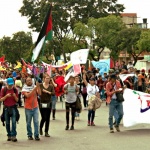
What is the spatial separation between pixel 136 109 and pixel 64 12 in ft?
147

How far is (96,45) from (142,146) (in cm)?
4351

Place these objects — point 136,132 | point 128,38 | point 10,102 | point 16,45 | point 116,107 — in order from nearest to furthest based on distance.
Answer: point 10,102 → point 136,132 → point 116,107 → point 128,38 → point 16,45

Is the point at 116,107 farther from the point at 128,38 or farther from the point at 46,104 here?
the point at 128,38

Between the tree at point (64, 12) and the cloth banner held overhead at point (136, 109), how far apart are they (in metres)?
43.9

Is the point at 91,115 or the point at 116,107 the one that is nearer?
the point at 116,107

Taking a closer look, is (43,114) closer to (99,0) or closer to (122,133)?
(122,133)

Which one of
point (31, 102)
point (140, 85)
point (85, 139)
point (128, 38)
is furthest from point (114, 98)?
point (128, 38)

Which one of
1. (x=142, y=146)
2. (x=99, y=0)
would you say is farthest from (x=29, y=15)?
(x=142, y=146)

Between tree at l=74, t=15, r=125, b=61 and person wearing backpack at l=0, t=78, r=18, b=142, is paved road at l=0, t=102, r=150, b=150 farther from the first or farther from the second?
tree at l=74, t=15, r=125, b=61

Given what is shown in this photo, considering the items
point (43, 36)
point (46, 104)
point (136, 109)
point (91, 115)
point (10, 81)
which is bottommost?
point (91, 115)

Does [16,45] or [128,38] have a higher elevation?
[16,45]

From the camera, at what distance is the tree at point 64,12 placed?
57.3 metres

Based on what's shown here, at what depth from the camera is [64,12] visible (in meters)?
57.4

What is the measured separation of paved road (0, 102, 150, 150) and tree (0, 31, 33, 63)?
7578 centimetres
